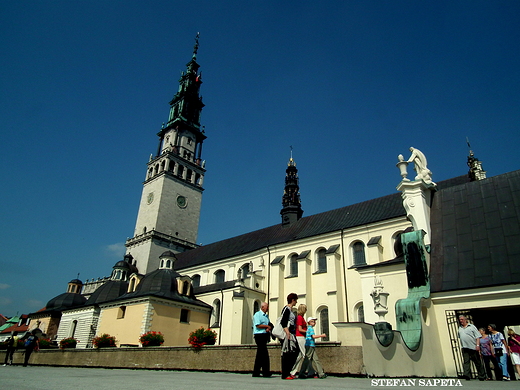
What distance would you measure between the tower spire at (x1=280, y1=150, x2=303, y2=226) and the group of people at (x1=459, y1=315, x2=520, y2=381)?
2822cm

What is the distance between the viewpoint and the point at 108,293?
1336 inches

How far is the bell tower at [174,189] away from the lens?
4662 cm

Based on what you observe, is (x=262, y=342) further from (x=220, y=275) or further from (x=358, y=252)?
(x=220, y=275)

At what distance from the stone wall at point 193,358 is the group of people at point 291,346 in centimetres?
72

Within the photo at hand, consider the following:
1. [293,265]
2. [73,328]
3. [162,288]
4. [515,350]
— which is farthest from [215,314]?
[515,350]

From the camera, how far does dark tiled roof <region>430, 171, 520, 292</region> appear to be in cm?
1092

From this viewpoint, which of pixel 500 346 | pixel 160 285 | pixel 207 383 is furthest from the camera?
pixel 160 285

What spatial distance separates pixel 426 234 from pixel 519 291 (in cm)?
366

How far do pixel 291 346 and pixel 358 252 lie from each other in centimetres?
2236

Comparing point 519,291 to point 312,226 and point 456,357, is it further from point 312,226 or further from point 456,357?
point 312,226

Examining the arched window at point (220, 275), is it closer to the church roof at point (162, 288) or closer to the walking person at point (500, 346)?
the church roof at point (162, 288)

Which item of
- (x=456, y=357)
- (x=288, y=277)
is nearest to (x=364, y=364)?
(x=456, y=357)

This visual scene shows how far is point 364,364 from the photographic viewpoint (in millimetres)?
7812

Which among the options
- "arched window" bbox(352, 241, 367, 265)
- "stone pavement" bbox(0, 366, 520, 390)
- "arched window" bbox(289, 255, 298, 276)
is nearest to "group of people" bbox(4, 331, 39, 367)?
"stone pavement" bbox(0, 366, 520, 390)
